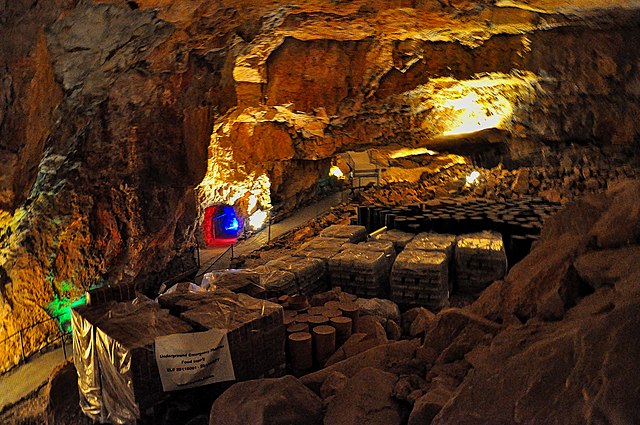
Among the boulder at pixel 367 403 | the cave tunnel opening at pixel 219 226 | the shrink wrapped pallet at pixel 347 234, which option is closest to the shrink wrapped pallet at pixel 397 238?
the shrink wrapped pallet at pixel 347 234

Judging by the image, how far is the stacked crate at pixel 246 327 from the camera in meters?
3.12

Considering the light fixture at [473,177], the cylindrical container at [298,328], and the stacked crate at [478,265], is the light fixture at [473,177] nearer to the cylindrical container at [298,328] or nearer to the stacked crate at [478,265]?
the stacked crate at [478,265]

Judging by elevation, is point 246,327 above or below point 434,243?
above

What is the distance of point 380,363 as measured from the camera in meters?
3.19

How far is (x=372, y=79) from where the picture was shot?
12.9 meters

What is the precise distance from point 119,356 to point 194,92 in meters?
8.72

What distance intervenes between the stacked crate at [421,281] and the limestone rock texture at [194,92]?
215 inches

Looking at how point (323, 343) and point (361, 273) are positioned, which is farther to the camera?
point (361, 273)

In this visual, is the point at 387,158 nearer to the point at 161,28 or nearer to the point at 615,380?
the point at 161,28

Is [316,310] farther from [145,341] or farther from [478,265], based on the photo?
[478,265]

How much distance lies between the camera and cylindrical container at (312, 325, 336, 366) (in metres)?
3.73

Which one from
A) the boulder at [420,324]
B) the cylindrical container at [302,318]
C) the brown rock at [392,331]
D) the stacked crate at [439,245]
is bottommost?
the brown rock at [392,331]

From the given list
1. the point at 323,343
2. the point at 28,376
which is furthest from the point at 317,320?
the point at 28,376

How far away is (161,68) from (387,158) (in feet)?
43.3
